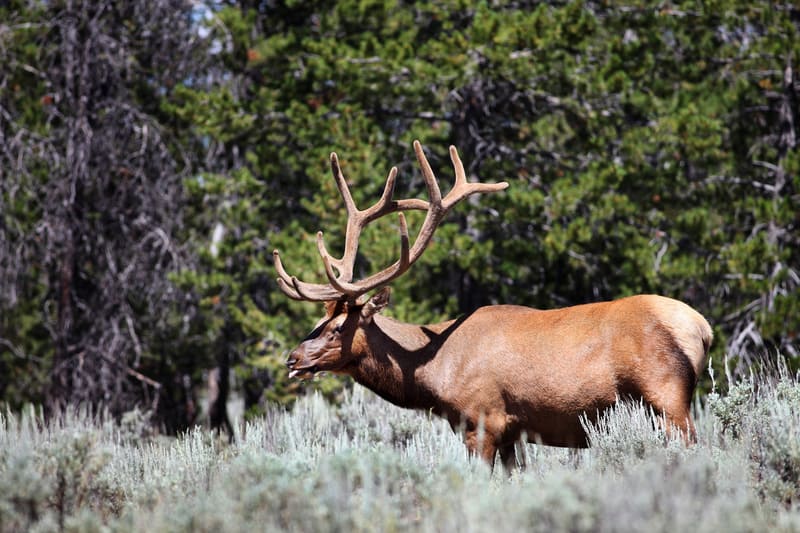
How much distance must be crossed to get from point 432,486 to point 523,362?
2.08 metres

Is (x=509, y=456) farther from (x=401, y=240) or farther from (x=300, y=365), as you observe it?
(x=401, y=240)

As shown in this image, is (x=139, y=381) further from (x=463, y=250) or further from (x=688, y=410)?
(x=688, y=410)

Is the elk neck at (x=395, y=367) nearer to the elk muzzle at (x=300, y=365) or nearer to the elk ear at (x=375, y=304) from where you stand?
the elk ear at (x=375, y=304)

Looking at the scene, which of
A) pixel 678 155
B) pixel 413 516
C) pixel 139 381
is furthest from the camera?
pixel 139 381

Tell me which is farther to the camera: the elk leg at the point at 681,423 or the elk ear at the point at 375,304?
the elk ear at the point at 375,304

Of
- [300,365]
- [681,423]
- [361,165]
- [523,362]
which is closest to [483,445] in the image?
[523,362]

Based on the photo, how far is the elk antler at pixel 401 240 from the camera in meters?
7.07

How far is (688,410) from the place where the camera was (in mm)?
6211

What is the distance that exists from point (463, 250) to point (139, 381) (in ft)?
19.9

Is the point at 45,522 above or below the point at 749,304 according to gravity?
above

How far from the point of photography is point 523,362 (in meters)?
6.72

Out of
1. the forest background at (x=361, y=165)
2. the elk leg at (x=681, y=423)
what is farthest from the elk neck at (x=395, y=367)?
the forest background at (x=361, y=165)

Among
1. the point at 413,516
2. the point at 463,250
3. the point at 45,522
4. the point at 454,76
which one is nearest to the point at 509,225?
the point at 463,250

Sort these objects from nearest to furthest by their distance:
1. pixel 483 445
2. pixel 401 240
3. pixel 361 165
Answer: pixel 483 445
pixel 401 240
pixel 361 165
